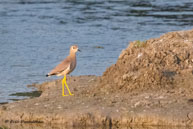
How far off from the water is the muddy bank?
1.84 metres

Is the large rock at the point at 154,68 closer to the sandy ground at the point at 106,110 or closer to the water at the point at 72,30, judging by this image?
the sandy ground at the point at 106,110

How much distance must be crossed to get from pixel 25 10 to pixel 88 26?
565cm

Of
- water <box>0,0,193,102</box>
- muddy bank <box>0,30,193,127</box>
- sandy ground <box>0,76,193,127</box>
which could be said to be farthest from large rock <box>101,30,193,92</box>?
water <box>0,0,193,102</box>

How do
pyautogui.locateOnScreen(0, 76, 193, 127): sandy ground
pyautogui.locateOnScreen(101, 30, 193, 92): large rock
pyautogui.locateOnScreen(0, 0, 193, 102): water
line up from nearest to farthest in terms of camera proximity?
pyautogui.locateOnScreen(0, 76, 193, 127): sandy ground → pyautogui.locateOnScreen(101, 30, 193, 92): large rock → pyautogui.locateOnScreen(0, 0, 193, 102): water

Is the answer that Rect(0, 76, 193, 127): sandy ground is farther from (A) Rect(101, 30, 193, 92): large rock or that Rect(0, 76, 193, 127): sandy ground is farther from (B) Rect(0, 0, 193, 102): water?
(B) Rect(0, 0, 193, 102): water

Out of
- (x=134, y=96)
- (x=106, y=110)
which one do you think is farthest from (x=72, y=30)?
(x=106, y=110)

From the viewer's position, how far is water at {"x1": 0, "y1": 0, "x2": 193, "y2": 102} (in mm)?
15172

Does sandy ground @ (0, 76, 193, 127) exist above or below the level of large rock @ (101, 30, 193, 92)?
below

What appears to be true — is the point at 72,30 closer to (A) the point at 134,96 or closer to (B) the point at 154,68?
(B) the point at 154,68

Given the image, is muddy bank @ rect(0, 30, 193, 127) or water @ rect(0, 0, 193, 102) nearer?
muddy bank @ rect(0, 30, 193, 127)

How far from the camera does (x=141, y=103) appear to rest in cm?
1002

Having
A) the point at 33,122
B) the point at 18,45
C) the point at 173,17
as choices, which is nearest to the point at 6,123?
the point at 33,122

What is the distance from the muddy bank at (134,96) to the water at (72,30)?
6.03 feet

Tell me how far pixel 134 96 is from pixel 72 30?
1184cm
